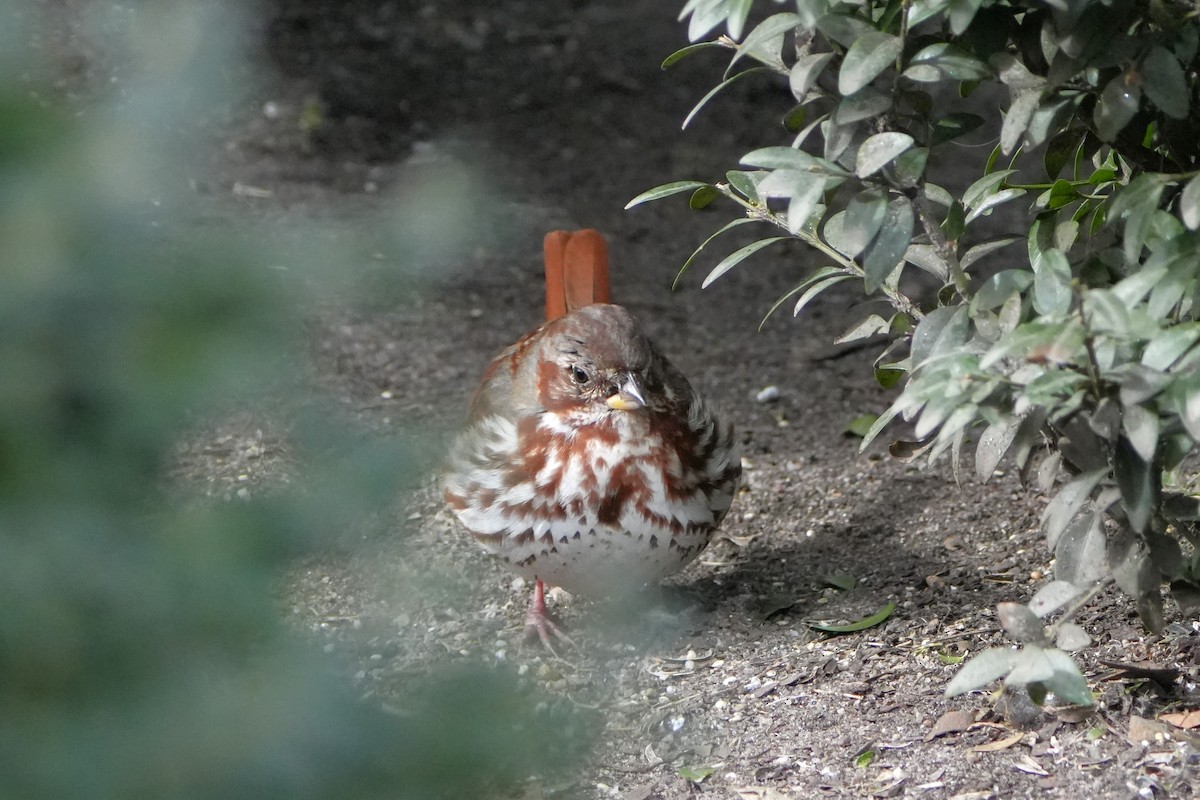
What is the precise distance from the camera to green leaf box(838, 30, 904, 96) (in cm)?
207

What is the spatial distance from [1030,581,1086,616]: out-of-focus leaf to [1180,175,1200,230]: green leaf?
601 mm

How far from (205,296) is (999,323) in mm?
1623

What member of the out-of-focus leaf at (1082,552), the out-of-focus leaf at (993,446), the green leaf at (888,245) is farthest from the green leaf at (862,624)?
the green leaf at (888,245)

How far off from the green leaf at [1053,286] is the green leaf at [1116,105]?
227 mm

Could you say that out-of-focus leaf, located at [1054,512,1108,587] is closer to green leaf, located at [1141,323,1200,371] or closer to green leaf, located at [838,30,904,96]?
green leaf, located at [1141,323,1200,371]

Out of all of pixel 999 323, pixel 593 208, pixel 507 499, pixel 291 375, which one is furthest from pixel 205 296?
pixel 593 208

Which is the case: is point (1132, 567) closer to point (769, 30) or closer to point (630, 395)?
point (769, 30)

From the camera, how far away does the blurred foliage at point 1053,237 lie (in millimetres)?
1931

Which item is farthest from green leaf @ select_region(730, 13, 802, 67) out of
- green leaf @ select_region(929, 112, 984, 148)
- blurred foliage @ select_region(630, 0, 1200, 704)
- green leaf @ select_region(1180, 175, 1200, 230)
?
green leaf @ select_region(1180, 175, 1200, 230)

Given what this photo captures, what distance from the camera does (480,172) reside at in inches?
33.6

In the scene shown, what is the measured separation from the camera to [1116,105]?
2115 millimetres

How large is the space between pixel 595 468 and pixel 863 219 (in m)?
1.13

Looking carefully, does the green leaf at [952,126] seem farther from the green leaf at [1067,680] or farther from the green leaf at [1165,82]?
the green leaf at [1067,680]

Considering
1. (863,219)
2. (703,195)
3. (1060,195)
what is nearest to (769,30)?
(863,219)
